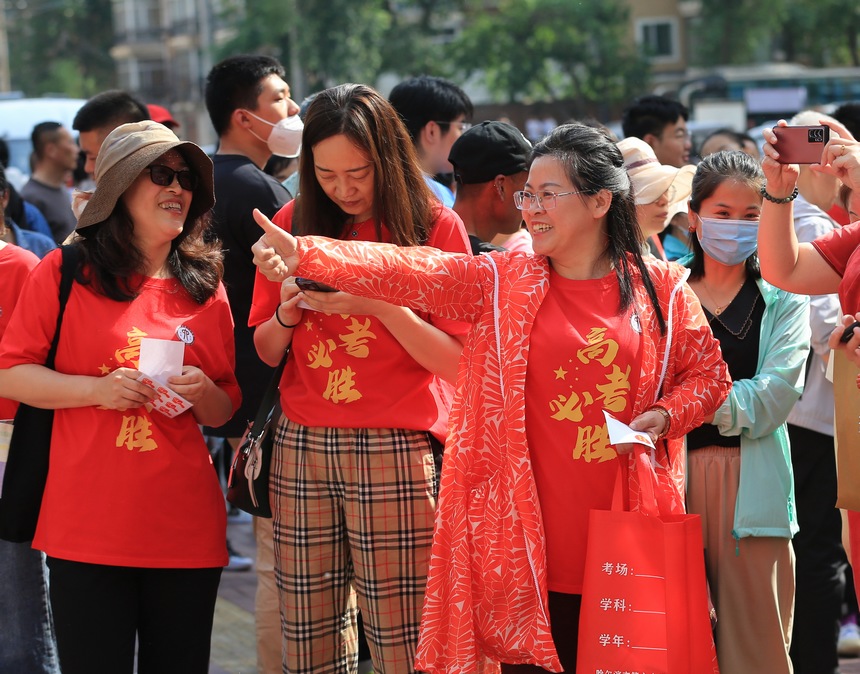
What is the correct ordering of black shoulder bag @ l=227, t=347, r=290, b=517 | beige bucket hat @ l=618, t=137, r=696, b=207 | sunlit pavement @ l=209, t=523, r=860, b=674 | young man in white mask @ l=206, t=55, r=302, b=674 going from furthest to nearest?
sunlit pavement @ l=209, t=523, r=860, b=674, beige bucket hat @ l=618, t=137, r=696, b=207, young man in white mask @ l=206, t=55, r=302, b=674, black shoulder bag @ l=227, t=347, r=290, b=517

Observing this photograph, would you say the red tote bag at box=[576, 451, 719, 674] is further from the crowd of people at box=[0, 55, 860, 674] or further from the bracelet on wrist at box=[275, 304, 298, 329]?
the bracelet on wrist at box=[275, 304, 298, 329]

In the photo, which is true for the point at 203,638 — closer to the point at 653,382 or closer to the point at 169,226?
the point at 169,226

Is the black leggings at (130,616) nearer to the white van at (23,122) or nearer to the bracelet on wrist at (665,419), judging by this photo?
the bracelet on wrist at (665,419)

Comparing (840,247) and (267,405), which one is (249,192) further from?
(840,247)

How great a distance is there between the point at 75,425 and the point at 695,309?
1.79 metres

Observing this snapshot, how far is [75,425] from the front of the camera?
3.52m

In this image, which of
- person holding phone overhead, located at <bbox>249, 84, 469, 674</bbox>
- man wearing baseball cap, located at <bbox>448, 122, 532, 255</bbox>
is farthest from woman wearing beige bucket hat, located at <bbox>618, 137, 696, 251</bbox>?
person holding phone overhead, located at <bbox>249, 84, 469, 674</bbox>

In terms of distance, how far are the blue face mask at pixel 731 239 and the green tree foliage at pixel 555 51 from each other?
130ft

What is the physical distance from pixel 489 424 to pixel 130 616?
1195mm

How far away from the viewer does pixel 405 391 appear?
→ 3.54 m

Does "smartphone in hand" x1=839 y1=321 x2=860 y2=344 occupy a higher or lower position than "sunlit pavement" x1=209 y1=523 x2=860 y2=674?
higher

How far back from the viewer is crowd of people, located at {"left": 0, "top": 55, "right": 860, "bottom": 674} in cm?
319

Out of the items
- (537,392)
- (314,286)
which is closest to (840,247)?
(537,392)

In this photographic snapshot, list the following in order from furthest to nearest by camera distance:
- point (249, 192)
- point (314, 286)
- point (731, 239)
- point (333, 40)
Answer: point (333, 40) → point (249, 192) → point (731, 239) → point (314, 286)
